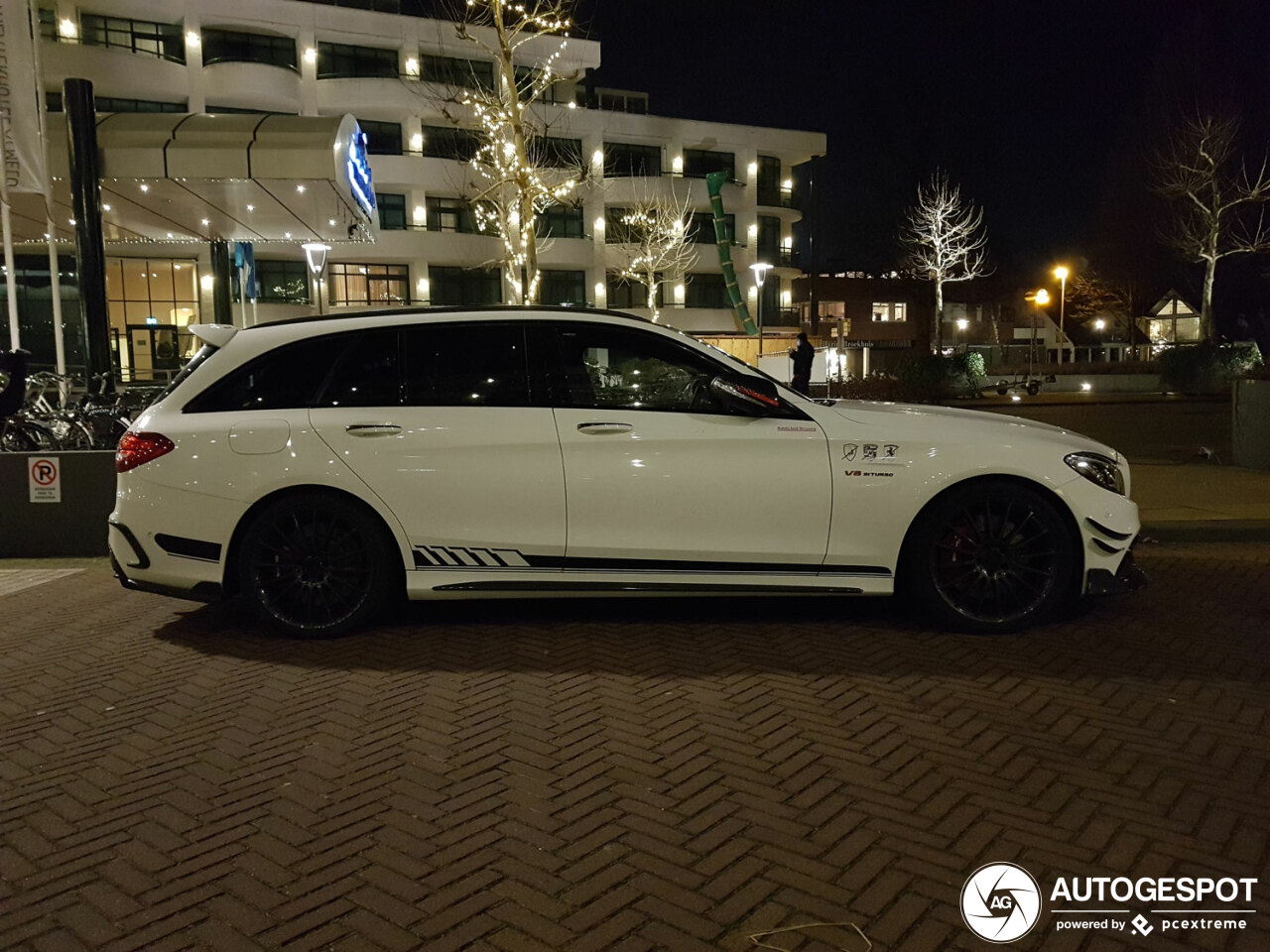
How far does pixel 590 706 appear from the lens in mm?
4469

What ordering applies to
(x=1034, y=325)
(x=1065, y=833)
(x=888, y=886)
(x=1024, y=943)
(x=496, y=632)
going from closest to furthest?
(x=1024, y=943) < (x=888, y=886) < (x=1065, y=833) < (x=496, y=632) < (x=1034, y=325)

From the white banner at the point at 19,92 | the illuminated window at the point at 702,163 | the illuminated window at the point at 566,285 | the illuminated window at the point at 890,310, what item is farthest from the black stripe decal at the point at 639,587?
the illuminated window at the point at 890,310

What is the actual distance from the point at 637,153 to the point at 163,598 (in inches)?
1784

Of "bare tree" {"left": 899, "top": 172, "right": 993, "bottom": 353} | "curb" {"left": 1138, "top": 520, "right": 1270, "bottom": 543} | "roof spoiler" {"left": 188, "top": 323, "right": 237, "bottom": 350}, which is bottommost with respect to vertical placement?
"curb" {"left": 1138, "top": 520, "right": 1270, "bottom": 543}

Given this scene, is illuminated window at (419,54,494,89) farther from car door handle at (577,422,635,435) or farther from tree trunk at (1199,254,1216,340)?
car door handle at (577,422,635,435)

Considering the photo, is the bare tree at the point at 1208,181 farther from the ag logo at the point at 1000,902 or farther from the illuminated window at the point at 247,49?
the ag logo at the point at 1000,902

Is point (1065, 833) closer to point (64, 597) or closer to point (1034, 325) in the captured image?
point (64, 597)

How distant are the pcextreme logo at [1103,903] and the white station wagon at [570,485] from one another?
251 centimetres

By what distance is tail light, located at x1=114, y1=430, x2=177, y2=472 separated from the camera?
5.41 metres

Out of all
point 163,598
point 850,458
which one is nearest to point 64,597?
point 163,598

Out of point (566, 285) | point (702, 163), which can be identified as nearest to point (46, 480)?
point (566, 285)

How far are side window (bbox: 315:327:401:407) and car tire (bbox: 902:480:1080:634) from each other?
2954 millimetres

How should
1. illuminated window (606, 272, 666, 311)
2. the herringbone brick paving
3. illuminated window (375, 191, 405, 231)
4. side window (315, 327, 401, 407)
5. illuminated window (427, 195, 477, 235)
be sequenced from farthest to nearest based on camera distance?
illuminated window (606, 272, 666, 311), illuminated window (427, 195, 477, 235), illuminated window (375, 191, 405, 231), side window (315, 327, 401, 407), the herringbone brick paving

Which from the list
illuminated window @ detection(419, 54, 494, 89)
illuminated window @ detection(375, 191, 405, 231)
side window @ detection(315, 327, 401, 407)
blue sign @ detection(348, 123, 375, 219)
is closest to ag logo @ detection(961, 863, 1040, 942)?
side window @ detection(315, 327, 401, 407)
